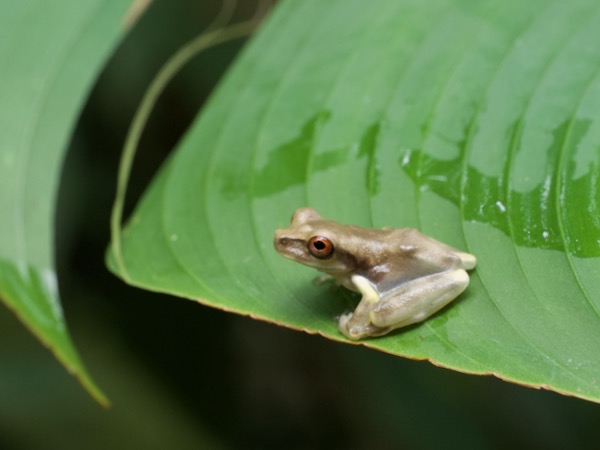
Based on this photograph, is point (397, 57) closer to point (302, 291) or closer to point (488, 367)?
point (302, 291)

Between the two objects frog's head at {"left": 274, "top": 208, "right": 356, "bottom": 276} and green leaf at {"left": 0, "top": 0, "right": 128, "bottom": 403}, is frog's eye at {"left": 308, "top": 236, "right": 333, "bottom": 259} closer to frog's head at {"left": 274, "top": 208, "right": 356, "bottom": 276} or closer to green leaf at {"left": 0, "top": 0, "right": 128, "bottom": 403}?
frog's head at {"left": 274, "top": 208, "right": 356, "bottom": 276}

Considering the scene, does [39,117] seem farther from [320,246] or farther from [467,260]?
[467,260]

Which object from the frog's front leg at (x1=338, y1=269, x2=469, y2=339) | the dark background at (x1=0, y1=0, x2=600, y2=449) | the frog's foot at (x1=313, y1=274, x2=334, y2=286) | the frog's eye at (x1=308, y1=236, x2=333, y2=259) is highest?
the frog's eye at (x1=308, y1=236, x2=333, y2=259)

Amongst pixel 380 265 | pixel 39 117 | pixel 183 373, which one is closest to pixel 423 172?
pixel 380 265

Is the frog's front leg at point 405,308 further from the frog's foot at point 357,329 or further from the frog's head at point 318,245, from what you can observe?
the frog's head at point 318,245

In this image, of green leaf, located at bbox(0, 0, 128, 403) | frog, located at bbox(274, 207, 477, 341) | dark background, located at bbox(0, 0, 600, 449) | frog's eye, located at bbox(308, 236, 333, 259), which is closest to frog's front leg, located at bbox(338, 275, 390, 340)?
frog, located at bbox(274, 207, 477, 341)

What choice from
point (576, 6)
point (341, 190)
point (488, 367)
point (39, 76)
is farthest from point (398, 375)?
point (39, 76)
